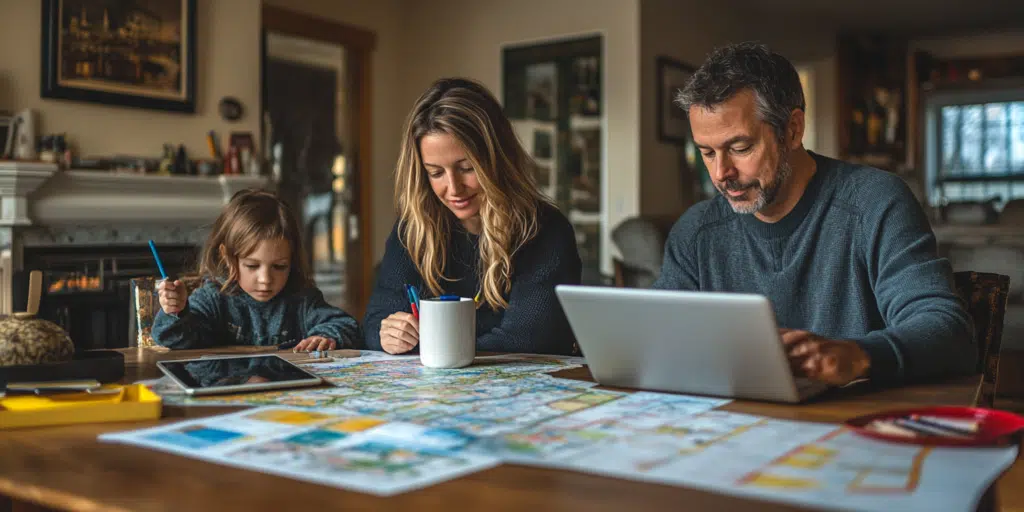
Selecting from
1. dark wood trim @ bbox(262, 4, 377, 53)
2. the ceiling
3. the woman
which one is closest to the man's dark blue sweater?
the woman

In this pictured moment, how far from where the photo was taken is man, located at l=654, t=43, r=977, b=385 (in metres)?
1.46

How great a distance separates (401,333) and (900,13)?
6.95m

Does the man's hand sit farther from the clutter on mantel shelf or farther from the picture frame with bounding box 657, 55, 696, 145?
the picture frame with bounding box 657, 55, 696, 145

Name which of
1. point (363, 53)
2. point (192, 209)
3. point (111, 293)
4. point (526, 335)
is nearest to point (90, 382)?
point (526, 335)

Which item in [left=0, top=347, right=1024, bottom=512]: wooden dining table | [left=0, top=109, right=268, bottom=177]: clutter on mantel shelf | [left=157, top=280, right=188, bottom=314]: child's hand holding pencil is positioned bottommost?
[left=0, top=347, right=1024, bottom=512]: wooden dining table

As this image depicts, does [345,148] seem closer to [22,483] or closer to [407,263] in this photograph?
[407,263]

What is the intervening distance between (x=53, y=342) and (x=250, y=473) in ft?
1.75

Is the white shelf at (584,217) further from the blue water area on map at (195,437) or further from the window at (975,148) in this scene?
the blue water area on map at (195,437)

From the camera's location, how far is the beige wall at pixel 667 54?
5.56 meters

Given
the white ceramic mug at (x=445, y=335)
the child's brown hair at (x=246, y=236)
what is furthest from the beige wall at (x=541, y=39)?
the white ceramic mug at (x=445, y=335)

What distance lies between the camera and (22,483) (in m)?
0.72

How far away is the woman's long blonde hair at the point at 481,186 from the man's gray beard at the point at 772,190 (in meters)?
0.45

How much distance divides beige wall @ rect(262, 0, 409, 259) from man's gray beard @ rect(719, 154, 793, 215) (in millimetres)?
4460

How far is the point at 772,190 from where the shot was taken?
1552 mm
